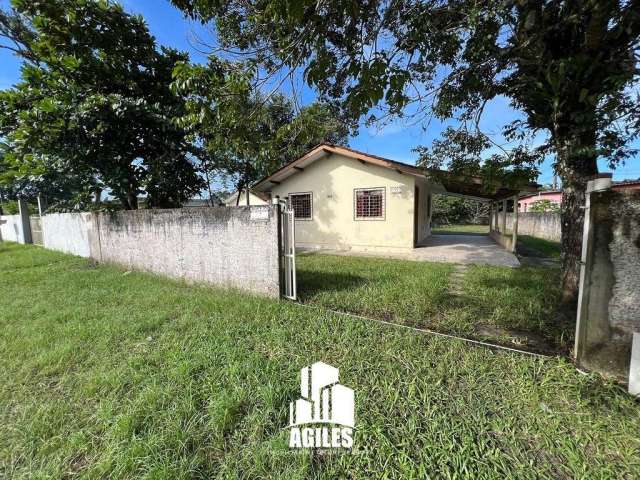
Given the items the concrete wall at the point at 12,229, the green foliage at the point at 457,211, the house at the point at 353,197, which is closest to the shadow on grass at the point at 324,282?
the house at the point at 353,197

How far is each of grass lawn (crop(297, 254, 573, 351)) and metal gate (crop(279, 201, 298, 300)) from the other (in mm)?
302

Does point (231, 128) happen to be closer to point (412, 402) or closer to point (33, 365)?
point (33, 365)

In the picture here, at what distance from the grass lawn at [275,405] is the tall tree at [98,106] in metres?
4.98

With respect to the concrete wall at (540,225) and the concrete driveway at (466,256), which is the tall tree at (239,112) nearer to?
the concrete driveway at (466,256)

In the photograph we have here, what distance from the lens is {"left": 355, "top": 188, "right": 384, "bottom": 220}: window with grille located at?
963cm

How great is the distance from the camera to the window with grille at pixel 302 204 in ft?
36.6

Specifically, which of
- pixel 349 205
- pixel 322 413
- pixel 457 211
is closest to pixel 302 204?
pixel 349 205

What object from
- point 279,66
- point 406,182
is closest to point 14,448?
point 279,66

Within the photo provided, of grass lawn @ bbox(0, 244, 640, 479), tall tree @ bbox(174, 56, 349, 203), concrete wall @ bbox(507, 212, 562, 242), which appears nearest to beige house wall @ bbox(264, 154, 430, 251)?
tall tree @ bbox(174, 56, 349, 203)

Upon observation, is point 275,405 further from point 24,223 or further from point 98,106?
point 24,223

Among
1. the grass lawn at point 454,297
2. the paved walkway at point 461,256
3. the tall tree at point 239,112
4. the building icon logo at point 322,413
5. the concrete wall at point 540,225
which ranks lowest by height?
the building icon logo at point 322,413

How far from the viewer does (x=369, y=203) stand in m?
9.86

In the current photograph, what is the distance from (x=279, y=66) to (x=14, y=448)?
461 centimetres

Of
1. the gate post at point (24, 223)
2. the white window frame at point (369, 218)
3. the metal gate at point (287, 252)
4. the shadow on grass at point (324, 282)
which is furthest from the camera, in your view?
the gate post at point (24, 223)
